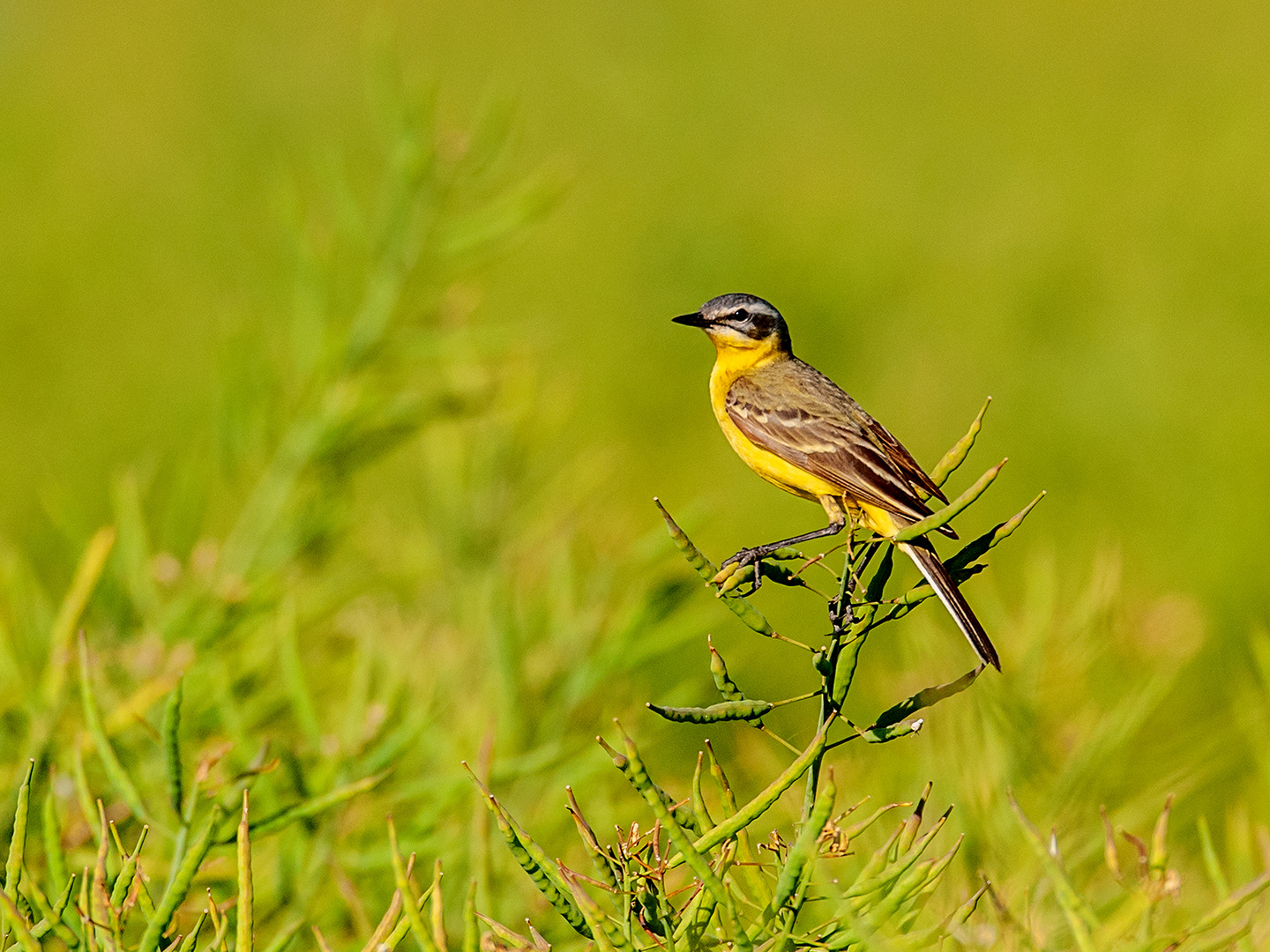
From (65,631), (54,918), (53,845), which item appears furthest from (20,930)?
(65,631)

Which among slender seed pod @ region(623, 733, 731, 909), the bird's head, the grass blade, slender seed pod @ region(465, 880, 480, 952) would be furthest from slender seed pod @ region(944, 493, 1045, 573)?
the grass blade

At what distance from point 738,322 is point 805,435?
158 millimetres

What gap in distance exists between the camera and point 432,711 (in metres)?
1.57

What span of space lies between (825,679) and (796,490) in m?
0.70

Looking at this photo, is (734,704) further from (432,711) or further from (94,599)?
(94,599)

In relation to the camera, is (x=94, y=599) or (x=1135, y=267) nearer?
(x=94, y=599)

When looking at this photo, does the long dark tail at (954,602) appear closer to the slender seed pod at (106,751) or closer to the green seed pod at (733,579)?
the green seed pod at (733,579)

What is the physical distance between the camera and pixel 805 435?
5.06 feet

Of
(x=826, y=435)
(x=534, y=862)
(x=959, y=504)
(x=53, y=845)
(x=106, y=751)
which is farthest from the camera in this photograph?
(x=826, y=435)

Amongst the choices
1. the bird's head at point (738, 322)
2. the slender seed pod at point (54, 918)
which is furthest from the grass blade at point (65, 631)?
the bird's head at point (738, 322)

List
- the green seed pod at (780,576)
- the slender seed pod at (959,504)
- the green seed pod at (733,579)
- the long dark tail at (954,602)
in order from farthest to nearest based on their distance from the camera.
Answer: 1. the long dark tail at (954,602)
2. the green seed pod at (780,576)
3. the green seed pod at (733,579)
4. the slender seed pod at (959,504)

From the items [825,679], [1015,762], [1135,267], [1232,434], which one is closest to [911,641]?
[1015,762]

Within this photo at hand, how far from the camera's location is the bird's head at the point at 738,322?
1529mm

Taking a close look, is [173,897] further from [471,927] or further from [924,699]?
[924,699]
